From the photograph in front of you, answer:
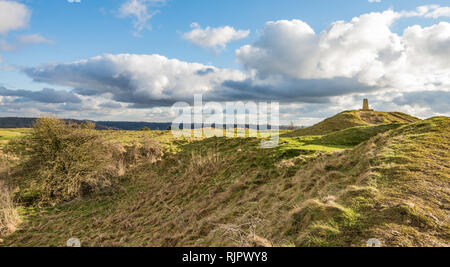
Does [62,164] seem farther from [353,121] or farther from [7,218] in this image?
[353,121]

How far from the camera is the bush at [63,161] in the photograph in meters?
17.1

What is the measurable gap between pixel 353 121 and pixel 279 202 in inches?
1069

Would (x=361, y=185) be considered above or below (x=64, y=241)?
above

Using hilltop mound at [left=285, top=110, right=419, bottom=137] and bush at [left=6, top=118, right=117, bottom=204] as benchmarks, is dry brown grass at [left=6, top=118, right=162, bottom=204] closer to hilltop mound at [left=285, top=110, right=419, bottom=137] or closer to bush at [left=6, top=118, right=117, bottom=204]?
bush at [left=6, top=118, right=117, bottom=204]

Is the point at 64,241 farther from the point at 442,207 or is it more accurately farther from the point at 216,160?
the point at 442,207

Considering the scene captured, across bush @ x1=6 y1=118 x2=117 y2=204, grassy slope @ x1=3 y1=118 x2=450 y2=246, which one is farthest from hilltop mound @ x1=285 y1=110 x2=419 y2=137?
bush @ x1=6 y1=118 x2=117 y2=204

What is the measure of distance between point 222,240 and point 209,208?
16.1ft

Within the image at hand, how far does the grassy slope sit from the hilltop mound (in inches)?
583

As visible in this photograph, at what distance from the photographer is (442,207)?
5.09 meters

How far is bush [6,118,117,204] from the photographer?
1709 cm

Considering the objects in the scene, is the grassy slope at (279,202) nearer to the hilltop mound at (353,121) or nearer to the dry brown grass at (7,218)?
the dry brown grass at (7,218)

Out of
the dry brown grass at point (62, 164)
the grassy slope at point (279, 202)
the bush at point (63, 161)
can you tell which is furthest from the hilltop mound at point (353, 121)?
the bush at point (63, 161)

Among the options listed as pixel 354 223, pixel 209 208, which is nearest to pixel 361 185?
pixel 354 223

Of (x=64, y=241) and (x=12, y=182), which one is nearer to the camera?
(x=64, y=241)
